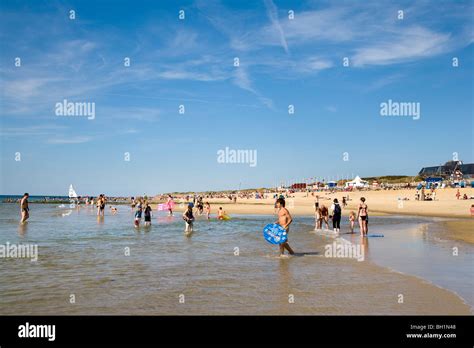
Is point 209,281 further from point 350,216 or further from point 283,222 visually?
point 350,216

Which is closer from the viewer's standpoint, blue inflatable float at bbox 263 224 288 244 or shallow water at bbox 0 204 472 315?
shallow water at bbox 0 204 472 315

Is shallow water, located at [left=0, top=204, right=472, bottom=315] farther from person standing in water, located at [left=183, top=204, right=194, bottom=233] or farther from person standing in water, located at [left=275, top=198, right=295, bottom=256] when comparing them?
person standing in water, located at [left=183, top=204, right=194, bottom=233]

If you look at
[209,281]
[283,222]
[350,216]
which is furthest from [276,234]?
[350,216]

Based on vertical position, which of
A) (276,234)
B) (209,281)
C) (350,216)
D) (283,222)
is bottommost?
(209,281)

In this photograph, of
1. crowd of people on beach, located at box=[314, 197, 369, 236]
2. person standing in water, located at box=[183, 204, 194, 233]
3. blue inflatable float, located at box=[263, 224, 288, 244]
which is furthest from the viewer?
person standing in water, located at box=[183, 204, 194, 233]

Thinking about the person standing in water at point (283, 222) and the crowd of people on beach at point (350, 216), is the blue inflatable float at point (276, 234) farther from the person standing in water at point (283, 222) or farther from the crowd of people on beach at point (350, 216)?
the crowd of people on beach at point (350, 216)

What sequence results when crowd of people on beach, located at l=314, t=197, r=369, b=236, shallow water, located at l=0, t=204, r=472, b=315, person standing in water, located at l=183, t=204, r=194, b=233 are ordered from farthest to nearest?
person standing in water, located at l=183, t=204, r=194, b=233 < crowd of people on beach, located at l=314, t=197, r=369, b=236 < shallow water, located at l=0, t=204, r=472, b=315

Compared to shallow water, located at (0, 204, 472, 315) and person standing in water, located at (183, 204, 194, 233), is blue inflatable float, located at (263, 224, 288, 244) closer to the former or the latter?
shallow water, located at (0, 204, 472, 315)

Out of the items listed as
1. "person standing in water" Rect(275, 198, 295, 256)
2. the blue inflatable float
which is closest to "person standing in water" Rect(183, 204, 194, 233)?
the blue inflatable float

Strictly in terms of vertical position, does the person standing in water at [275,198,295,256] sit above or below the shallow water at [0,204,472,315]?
above

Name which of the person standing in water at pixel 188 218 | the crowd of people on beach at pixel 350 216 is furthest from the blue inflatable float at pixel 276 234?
the person standing in water at pixel 188 218

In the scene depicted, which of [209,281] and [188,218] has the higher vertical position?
[188,218]

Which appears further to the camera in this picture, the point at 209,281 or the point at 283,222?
the point at 283,222

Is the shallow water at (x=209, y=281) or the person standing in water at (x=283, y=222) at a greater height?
the person standing in water at (x=283, y=222)
